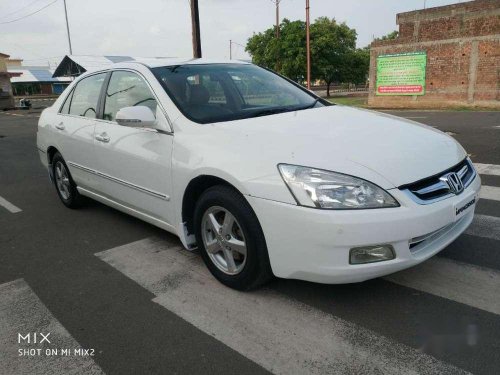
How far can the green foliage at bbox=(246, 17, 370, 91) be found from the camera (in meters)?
40.8

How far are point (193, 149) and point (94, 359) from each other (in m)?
1.48

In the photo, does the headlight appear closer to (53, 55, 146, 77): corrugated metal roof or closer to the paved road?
the paved road

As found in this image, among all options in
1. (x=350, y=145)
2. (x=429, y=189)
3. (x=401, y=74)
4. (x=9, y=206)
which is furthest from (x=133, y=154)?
(x=401, y=74)

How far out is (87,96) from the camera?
4.72m

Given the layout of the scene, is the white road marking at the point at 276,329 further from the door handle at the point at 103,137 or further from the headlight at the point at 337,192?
the door handle at the point at 103,137

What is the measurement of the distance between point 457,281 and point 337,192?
49.7 inches

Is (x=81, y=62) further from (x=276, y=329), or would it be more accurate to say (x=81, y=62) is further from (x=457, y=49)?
(x=276, y=329)

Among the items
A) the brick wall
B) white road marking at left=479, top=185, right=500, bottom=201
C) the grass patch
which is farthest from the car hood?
the grass patch

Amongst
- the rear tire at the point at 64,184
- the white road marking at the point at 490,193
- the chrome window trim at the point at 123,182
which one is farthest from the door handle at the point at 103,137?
the white road marking at the point at 490,193

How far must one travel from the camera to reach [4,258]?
398cm

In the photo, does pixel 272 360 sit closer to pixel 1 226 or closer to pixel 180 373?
pixel 180 373

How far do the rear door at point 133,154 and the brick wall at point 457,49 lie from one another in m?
20.5

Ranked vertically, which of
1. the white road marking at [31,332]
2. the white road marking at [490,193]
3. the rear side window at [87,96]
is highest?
the rear side window at [87,96]

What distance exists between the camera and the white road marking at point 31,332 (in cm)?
242
